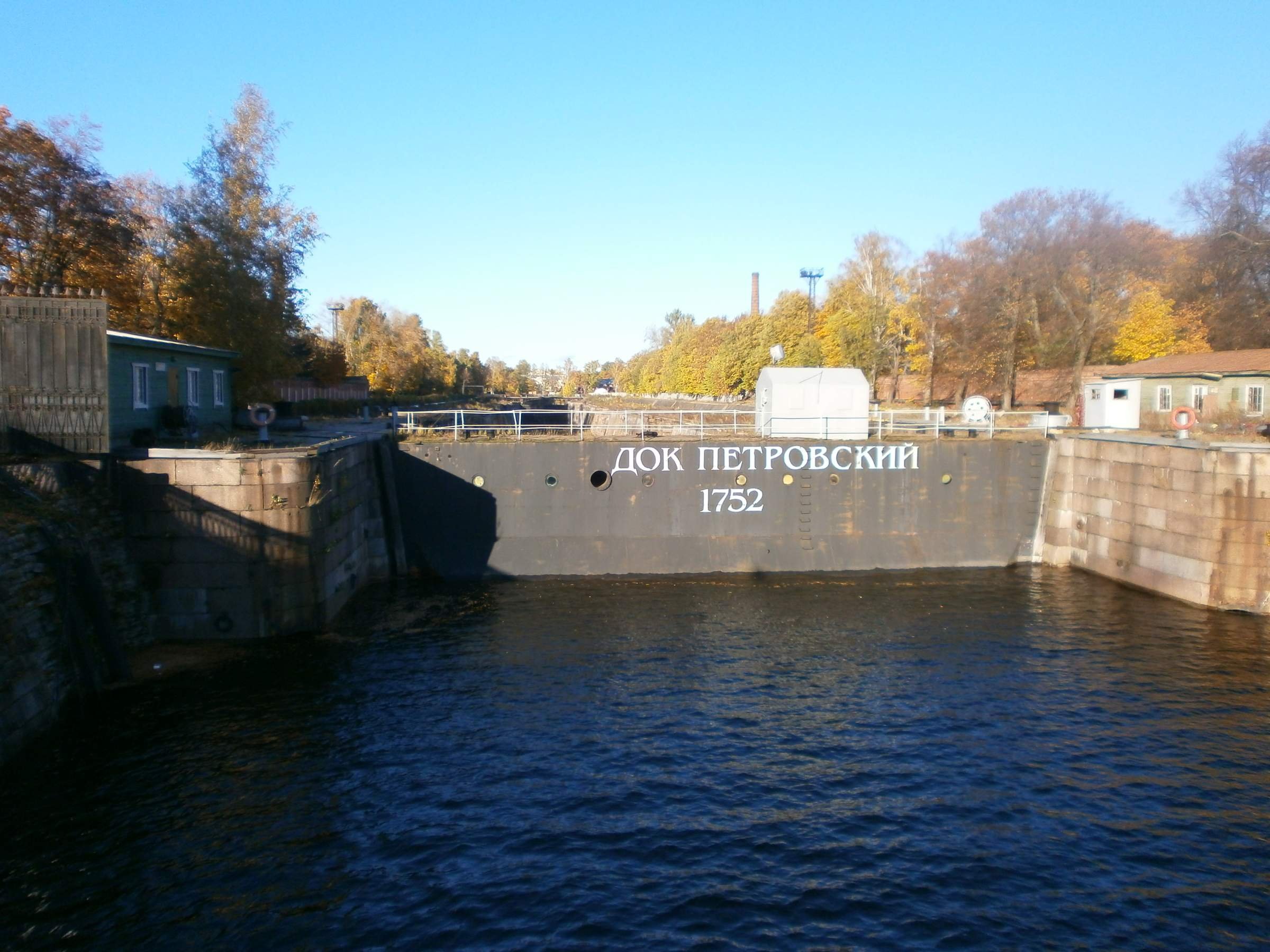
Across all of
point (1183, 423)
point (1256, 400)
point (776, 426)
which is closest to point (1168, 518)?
point (1183, 423)

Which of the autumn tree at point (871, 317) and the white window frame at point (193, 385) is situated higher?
the autumn tree at point (871, 317)

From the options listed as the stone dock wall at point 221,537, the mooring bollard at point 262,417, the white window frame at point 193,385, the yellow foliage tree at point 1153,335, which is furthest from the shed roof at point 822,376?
the yellow foliage tree at point 1153,335

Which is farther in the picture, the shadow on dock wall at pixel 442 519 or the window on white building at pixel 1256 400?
the window on white building at pixel 1256 400

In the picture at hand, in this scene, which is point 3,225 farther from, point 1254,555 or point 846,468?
point 1254,555

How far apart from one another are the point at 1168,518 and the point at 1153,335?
39250 millimetres

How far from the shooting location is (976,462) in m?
27.6

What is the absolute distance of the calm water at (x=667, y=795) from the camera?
33.2 feet

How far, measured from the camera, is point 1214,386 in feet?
116

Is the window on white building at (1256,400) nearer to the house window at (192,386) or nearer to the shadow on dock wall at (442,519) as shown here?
the shadow on dock wall at (442,519)

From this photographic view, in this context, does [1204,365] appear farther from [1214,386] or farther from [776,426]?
[776,426]

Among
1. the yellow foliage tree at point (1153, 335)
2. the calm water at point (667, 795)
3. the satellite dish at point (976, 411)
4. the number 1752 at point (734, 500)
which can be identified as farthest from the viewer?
the yellow foliage tree at point (1153, 335)

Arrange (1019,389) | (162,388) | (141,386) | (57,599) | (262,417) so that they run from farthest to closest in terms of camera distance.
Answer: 1. (1019,389)
2. (262,417)
3. (162,388)
4. (141,386)
5. (57,599)

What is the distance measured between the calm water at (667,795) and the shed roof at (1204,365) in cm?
1888

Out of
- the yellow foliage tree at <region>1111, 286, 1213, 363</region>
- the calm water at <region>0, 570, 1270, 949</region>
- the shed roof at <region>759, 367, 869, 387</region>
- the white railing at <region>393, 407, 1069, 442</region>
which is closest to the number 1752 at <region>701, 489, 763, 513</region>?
the white railing at <region>393, 407, 1069, 442</region>
